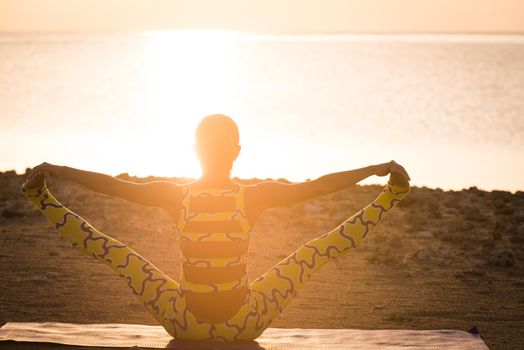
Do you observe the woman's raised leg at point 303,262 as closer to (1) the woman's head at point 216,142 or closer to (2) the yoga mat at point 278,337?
(2) the yoga mat at point 278,337

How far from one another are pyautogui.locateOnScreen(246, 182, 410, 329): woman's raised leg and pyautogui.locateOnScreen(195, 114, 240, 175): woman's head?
0.91 meters

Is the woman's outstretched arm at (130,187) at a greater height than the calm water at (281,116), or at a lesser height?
lesser

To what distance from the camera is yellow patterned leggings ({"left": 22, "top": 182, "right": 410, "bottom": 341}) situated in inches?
309

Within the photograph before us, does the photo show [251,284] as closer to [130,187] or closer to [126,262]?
[126,262]

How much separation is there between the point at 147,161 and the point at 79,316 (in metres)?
13.7

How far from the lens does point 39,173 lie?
8141mm

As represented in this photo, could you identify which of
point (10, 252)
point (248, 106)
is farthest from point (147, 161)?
point (248, 106)

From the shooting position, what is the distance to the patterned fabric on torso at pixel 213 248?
7.67 meters

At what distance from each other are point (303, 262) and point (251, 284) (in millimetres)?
420

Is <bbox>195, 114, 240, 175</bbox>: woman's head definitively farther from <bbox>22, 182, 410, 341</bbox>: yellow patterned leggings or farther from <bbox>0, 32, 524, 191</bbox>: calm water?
<bbox>0, 32, 524, 191</bbox>: calm water

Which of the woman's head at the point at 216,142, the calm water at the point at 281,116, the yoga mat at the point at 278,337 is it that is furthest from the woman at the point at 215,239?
the calm water at the point at 281,116

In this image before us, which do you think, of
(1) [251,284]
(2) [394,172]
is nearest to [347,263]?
(2) [394,172]

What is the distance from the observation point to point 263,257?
12.6 m

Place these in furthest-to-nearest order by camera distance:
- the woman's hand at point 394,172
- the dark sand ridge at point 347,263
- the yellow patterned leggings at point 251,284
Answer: the dark sand ridge at point 347,263 < the woman's hand at point 394,172 < the yellow patterned leggings at point 251,284
